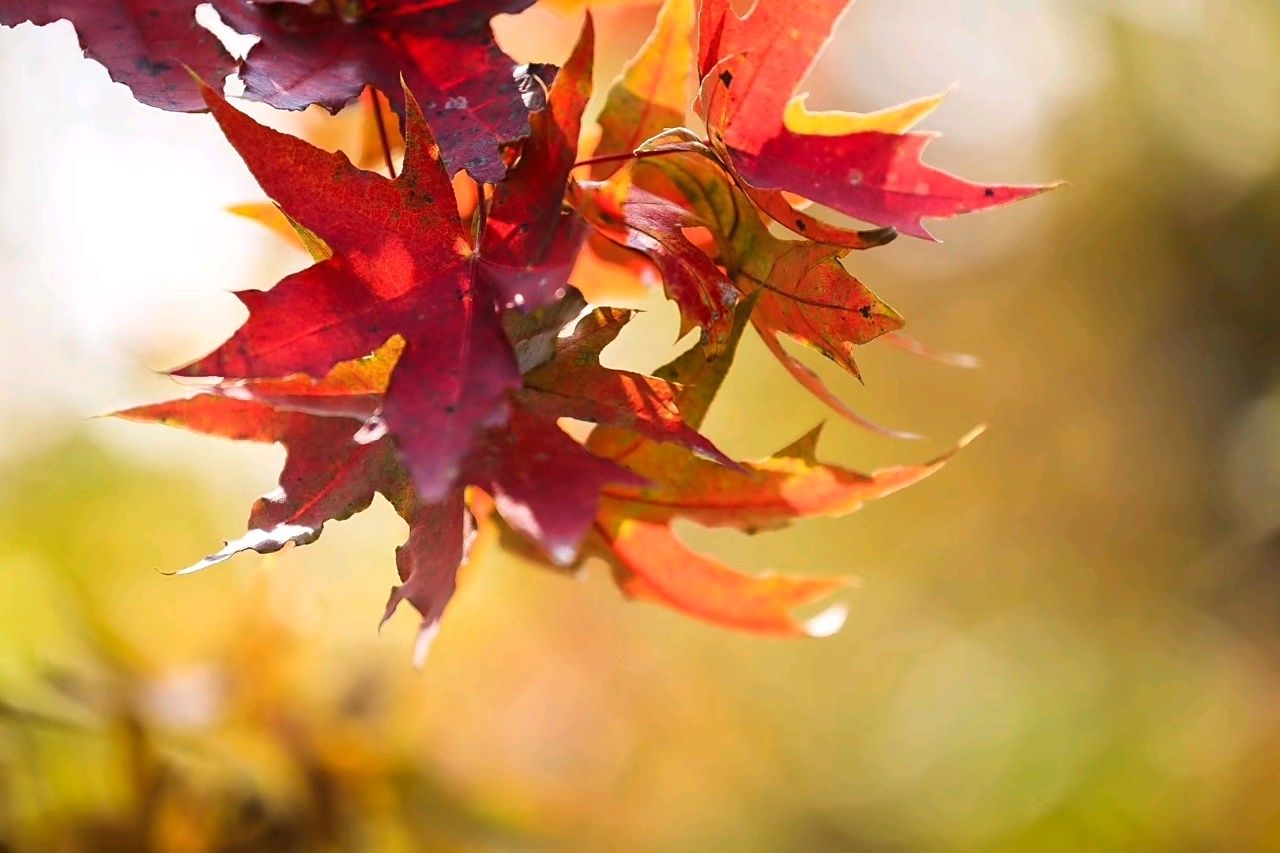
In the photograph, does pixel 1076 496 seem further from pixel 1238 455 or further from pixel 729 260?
pixel 729 260

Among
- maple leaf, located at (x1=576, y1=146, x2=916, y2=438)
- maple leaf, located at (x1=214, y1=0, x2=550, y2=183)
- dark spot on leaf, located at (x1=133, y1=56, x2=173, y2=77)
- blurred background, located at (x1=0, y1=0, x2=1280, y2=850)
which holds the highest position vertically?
maple leaf, located at (x1=214, y1=0, x2=550, y2=183)

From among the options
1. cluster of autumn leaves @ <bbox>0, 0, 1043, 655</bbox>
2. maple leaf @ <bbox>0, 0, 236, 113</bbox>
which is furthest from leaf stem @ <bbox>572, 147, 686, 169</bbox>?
maple leaf @ <bbox>0, 0, 236, 113</bbox>

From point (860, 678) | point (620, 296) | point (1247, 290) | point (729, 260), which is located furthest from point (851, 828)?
point (729, 260)

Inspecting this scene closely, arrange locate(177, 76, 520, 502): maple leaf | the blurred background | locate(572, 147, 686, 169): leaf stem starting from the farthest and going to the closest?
the blurred background, locate(572, 147, 686, 169): leaf stem, locate(177, 76, 520, 502): maple leaf

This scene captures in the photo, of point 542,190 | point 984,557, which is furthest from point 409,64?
point 984,557

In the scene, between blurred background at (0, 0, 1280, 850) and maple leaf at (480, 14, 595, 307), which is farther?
Answer: blurred background at (0, 0, 1280, 850)

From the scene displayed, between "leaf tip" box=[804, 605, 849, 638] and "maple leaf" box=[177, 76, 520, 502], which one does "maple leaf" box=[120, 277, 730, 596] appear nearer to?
"maple leaf" box=[177, 76, 520, 502]

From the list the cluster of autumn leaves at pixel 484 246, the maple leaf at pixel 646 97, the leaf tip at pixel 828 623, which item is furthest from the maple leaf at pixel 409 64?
the leaf tip at pixel 828 623

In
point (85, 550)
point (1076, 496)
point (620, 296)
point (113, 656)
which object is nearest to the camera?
point (620, 296)
